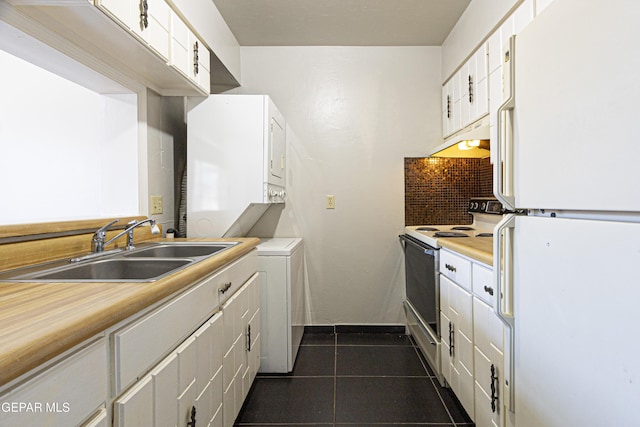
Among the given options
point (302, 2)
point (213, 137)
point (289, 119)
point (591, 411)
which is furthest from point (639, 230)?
point (289, 119)

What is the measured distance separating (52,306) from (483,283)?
57.1 inches

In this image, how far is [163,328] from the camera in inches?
39.8

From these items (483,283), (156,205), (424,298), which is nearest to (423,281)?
(424,298)

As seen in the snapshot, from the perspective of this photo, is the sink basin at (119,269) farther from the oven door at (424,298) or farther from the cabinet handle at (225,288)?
the oven door at (424,298)

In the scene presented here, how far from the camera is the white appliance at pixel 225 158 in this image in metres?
2.33

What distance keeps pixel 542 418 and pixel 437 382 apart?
1.35 m

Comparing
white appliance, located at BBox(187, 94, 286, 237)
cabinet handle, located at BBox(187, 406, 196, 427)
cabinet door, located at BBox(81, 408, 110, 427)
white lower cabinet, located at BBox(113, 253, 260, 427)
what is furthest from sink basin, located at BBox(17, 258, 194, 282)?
white appliance, located at BBox(187, 94, 286, 237)

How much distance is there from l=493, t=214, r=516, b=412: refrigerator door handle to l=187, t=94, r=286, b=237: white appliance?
58.1 inches

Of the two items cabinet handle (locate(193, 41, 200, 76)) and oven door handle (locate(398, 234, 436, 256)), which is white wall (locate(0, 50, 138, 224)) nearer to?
cabinet handle (locate(193, 41, 200, 76))

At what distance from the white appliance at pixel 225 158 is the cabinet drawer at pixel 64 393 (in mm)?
1622

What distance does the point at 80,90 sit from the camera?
204 centimetres

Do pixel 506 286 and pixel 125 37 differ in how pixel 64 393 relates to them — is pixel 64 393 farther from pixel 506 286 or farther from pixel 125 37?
pixel 125 37

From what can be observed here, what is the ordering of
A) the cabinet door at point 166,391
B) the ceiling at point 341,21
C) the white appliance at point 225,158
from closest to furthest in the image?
the cabinet door at point 166,391 → the white appliance at point 225,158 → the ceiling at point 341,21
